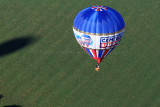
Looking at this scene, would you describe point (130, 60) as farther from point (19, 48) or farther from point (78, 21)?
point (19, 48)

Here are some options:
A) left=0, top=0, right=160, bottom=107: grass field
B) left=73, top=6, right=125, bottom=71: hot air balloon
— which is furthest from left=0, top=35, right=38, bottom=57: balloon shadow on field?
left=73, top=6, right=125, bottom=71: hot air balloon

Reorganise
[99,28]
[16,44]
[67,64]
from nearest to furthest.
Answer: [99,28] < [67,64] < [16,44]

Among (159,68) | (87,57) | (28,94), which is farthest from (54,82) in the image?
(159,68)

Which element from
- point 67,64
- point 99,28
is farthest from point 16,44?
point 99,28

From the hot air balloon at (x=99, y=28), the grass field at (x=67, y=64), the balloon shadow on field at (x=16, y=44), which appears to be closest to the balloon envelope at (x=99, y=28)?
the hot air balloon at (x=99, y=28)

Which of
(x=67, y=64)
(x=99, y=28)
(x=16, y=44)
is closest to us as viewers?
(x=99, y=28)

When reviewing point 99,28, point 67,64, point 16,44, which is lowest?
point 67,64

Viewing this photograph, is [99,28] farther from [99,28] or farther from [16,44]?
[16,44]
